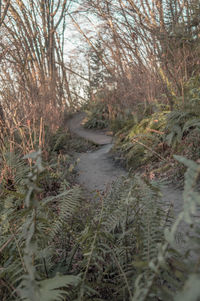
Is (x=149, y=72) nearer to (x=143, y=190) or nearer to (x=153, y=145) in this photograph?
(x=153, y=145)

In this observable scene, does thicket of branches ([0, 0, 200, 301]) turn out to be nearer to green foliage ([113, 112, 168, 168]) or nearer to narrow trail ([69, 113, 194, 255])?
green foliage ([113, 112, 168, 168])

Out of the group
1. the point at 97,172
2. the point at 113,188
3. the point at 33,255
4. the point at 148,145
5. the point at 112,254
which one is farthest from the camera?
the point at 97,172

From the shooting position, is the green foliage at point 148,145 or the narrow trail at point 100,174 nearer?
the narrow trail at point 100,174

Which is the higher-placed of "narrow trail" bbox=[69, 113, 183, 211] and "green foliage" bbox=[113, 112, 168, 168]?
"green foliage" bbox=[113, 112, 168, 168]

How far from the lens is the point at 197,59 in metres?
4.22

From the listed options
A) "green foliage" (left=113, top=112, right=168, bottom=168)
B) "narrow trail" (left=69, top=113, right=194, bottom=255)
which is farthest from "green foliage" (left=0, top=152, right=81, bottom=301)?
"green foliage" (left=113, top=112, right=168, bottom=168)

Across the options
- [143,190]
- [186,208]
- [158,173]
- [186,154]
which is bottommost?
[158,173]

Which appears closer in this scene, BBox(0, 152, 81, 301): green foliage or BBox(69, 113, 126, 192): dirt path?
BBox(0, 152, 81, 301): green foliage

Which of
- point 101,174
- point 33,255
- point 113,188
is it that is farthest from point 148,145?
point 33,255

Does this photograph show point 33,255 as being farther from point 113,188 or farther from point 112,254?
point 113,188

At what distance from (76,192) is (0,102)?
2.37 metres

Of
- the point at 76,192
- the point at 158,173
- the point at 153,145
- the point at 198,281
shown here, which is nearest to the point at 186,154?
the point at 158,173

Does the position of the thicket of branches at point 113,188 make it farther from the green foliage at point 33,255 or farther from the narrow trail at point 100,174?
the narrow trail at point 100,174

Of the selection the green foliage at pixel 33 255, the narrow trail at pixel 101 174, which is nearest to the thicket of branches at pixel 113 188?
the green foliage at pixel 33 255
